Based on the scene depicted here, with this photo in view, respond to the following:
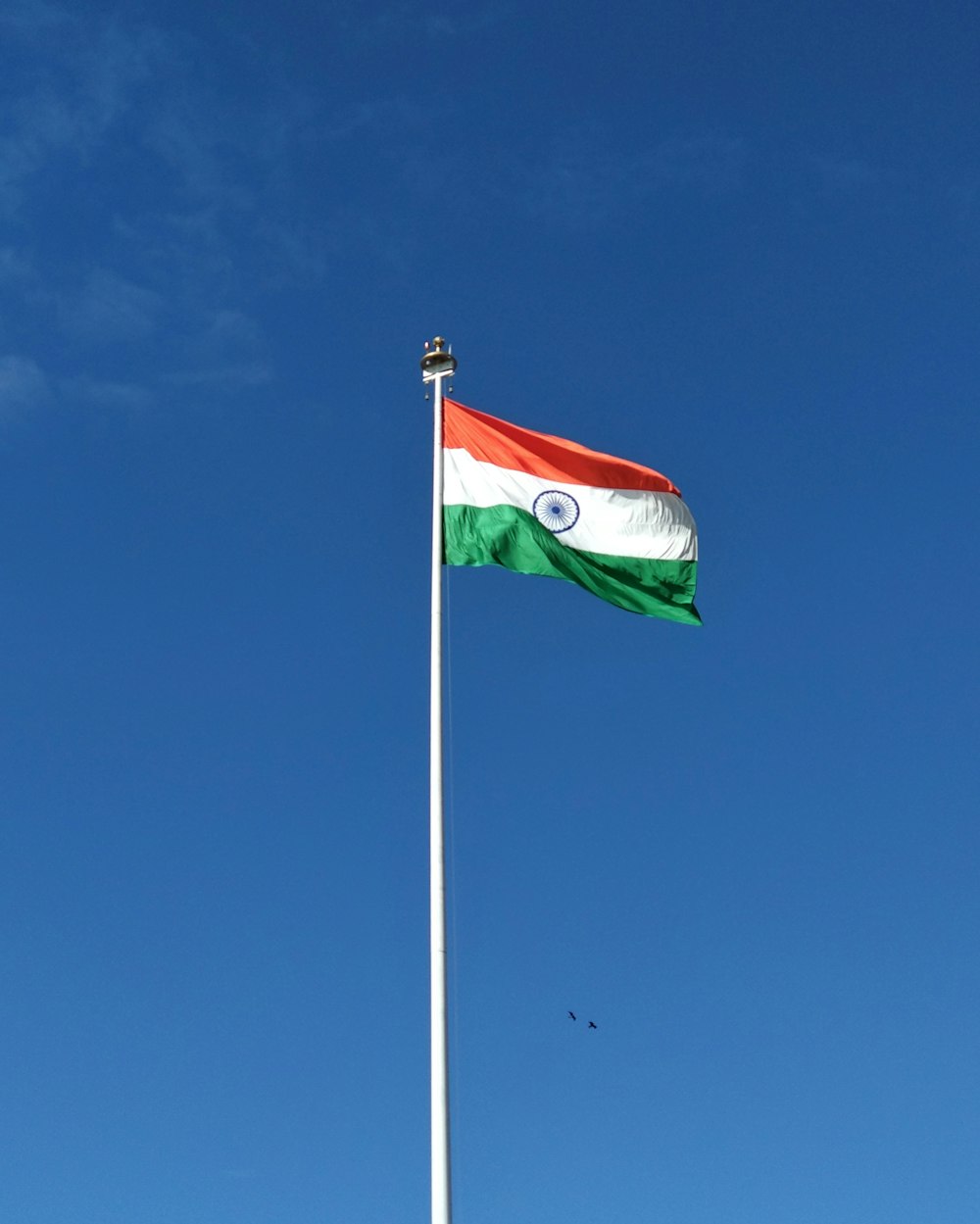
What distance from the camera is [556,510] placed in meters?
30.7

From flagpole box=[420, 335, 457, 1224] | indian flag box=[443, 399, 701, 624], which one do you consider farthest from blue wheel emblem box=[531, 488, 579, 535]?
flagpole box=[420, 335, 457, 1224]

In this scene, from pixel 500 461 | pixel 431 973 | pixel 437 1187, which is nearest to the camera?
pixel 437 1187

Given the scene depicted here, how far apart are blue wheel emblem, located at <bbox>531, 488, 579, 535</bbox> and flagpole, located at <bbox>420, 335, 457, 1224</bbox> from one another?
2338 millimetres

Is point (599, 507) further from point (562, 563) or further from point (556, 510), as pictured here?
point (562, 563)

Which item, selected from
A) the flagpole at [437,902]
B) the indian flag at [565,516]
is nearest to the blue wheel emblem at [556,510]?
the indian flag at [565,516]

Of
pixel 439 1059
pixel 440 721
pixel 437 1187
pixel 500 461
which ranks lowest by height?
pixel 437 1187

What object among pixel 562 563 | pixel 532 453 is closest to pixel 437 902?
pixel 562 563

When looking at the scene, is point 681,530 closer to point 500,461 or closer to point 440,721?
point 500,461

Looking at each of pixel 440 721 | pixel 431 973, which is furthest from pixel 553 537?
pixel 431 973

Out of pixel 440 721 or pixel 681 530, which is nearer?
pixel 440 721

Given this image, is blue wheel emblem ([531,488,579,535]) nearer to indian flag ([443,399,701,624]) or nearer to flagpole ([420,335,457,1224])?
indian flag ([443,399,701,624])

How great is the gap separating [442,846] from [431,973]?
2029mm

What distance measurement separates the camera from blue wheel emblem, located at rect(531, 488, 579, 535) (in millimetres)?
30438

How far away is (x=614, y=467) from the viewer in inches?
1236
